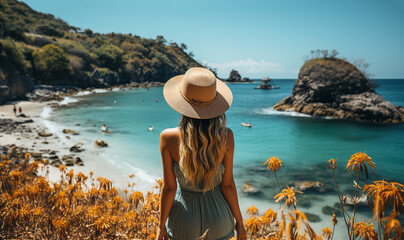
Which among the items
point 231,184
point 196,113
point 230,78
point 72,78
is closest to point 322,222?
point 231,184

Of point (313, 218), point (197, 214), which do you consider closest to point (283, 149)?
point (313, 218)

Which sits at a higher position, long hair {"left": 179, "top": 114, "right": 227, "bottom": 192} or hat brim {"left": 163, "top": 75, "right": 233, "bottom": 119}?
hat brim {"left": 163, "top": 75, "right": 233, "bottom": 119}

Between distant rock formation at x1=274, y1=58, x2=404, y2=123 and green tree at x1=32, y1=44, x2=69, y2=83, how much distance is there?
46621mm

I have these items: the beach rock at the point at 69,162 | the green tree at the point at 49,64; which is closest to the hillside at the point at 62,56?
the green tree at the point at 49,64

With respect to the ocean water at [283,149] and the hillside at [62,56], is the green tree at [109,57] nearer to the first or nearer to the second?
the hillside at [62,56]

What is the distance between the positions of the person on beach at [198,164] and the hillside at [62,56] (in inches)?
1269

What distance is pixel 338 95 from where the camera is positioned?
29.0 m

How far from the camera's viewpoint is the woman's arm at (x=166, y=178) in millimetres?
1836

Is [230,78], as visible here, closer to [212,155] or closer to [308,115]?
[308,115]

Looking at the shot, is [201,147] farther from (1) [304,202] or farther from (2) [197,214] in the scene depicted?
(1) [304,202]

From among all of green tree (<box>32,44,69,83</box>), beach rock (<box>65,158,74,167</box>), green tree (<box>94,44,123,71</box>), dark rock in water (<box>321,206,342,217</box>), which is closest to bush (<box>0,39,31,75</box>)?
green tree (<box>32,44,69,83</box>)

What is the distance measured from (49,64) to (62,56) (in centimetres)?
441

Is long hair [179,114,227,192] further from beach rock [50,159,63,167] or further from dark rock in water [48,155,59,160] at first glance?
dark rock in water [48,155,59,160]

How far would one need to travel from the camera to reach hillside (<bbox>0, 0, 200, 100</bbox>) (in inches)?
1442
